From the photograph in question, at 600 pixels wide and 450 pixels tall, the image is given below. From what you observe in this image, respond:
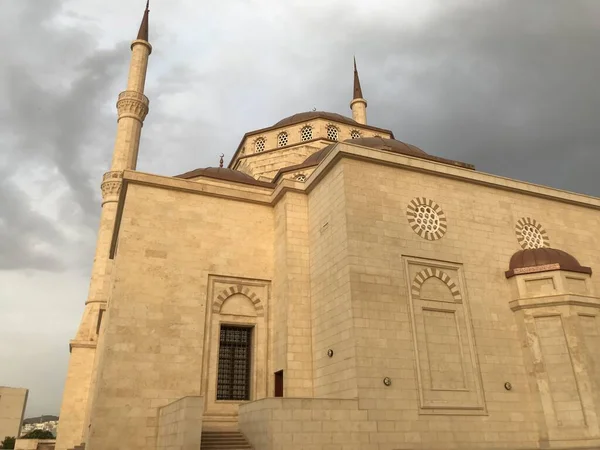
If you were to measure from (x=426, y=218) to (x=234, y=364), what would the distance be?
5767mm

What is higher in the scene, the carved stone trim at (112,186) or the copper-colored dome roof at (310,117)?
the copper-colored dome roof at (310,117)

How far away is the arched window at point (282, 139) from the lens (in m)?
20.8

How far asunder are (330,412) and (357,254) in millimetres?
3149

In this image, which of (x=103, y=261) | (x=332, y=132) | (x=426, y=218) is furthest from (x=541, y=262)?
(x=103, y=261)

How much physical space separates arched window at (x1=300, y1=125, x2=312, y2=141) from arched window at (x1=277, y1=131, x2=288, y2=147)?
72cm

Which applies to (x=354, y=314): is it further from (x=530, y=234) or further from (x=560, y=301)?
(x=530, y=234)

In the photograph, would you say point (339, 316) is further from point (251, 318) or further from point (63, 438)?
point (63, 438)

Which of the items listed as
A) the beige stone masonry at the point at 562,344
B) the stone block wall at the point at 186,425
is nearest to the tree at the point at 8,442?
the stone block wall at the point at 186,425

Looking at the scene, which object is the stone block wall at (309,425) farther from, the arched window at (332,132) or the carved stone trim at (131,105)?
the carved stone trim at (131,105)

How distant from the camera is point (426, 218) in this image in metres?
11.0

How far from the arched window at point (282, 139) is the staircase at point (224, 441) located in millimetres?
13808

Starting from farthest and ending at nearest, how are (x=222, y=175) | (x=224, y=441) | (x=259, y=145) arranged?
1. (x=259, y=145)
2. (x=222, y=175)
3. (x=224, y=441)

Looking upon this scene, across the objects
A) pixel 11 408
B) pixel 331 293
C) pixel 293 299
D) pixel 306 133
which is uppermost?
pixel 306 133

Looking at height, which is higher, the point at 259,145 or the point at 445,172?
the point at 259,145
